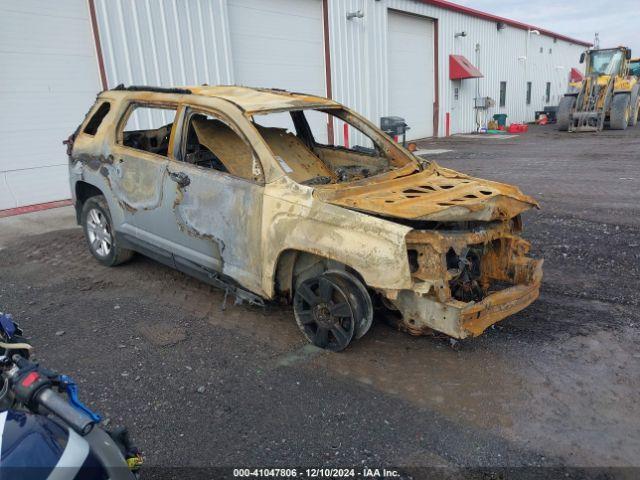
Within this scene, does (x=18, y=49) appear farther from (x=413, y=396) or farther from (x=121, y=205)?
(x=413, y=396)

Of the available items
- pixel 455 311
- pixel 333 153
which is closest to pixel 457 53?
pixel 333 153

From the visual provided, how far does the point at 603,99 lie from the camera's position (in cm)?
1947

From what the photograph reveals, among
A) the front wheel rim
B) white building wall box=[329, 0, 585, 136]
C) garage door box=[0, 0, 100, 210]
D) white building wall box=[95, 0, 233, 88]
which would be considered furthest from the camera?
white building wall box=[329, 0, 585, 136]

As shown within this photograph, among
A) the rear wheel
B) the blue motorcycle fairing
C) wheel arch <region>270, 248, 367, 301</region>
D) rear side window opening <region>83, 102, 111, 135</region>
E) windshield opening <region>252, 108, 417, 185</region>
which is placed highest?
rear side window opening <region>83, 102, 111, 135</region>

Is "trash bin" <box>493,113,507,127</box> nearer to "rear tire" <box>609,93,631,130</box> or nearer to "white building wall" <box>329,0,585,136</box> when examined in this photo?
"white building wall" <box>329,0,585,136</box>

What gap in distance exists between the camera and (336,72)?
14734 millimetres

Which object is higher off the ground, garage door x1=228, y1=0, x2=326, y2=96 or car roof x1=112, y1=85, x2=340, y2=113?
garage door x1=228, y1=0, x2=326, y2=96

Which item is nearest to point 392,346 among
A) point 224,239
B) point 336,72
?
point 224,239

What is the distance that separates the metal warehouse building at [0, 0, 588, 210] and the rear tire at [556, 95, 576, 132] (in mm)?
3677

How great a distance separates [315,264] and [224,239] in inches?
31.4

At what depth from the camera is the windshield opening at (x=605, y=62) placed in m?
20.8

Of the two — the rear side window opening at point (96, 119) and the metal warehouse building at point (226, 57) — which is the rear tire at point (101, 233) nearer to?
the rear side window opening at point (96, 119)

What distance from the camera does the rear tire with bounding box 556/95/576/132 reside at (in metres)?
20.1

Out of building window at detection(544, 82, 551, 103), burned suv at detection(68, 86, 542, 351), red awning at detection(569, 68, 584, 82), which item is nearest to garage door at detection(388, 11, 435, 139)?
burned suv at detection(68, 86, 542, 351)
